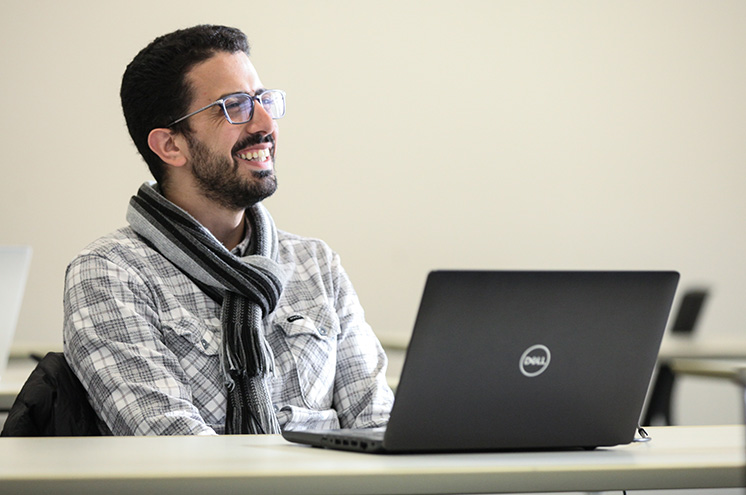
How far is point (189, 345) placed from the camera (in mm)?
1565

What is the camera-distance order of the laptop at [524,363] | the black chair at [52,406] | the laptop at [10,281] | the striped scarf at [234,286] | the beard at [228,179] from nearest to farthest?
1. the laptop at [524,363]
2. the black chair at [52,406]
3. the striped scarf at [234,286]
4. the beard at [228,179]
5. the laptop at [10,281]

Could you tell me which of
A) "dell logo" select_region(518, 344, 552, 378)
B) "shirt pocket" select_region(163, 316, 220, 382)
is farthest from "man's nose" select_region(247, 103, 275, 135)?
"dell logo" select_region(518, 344, 552, 378)

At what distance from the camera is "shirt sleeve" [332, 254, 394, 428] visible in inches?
65.6

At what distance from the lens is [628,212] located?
15.5ft

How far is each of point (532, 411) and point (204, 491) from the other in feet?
1.28

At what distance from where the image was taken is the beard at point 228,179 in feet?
5.81

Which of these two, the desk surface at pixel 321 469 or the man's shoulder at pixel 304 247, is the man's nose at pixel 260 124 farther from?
the desk surface at pixel 321 469

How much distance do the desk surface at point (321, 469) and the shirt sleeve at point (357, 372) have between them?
1.93ft

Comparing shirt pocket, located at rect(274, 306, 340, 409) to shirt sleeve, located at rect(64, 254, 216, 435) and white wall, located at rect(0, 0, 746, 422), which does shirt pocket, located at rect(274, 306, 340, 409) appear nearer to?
shirt sleeve, located at rect(64, 254, 216, 435)

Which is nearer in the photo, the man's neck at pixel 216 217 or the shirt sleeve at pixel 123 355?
the shirt sleeve at pixel 123 355

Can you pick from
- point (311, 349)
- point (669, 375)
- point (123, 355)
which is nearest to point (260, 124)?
point (311, 349)

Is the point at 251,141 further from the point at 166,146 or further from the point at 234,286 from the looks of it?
the point at 234,286

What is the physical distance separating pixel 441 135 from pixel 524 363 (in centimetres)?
359

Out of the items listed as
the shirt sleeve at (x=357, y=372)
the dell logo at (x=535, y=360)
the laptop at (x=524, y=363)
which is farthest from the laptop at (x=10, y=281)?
the dell logo at (x=535, y=360)
